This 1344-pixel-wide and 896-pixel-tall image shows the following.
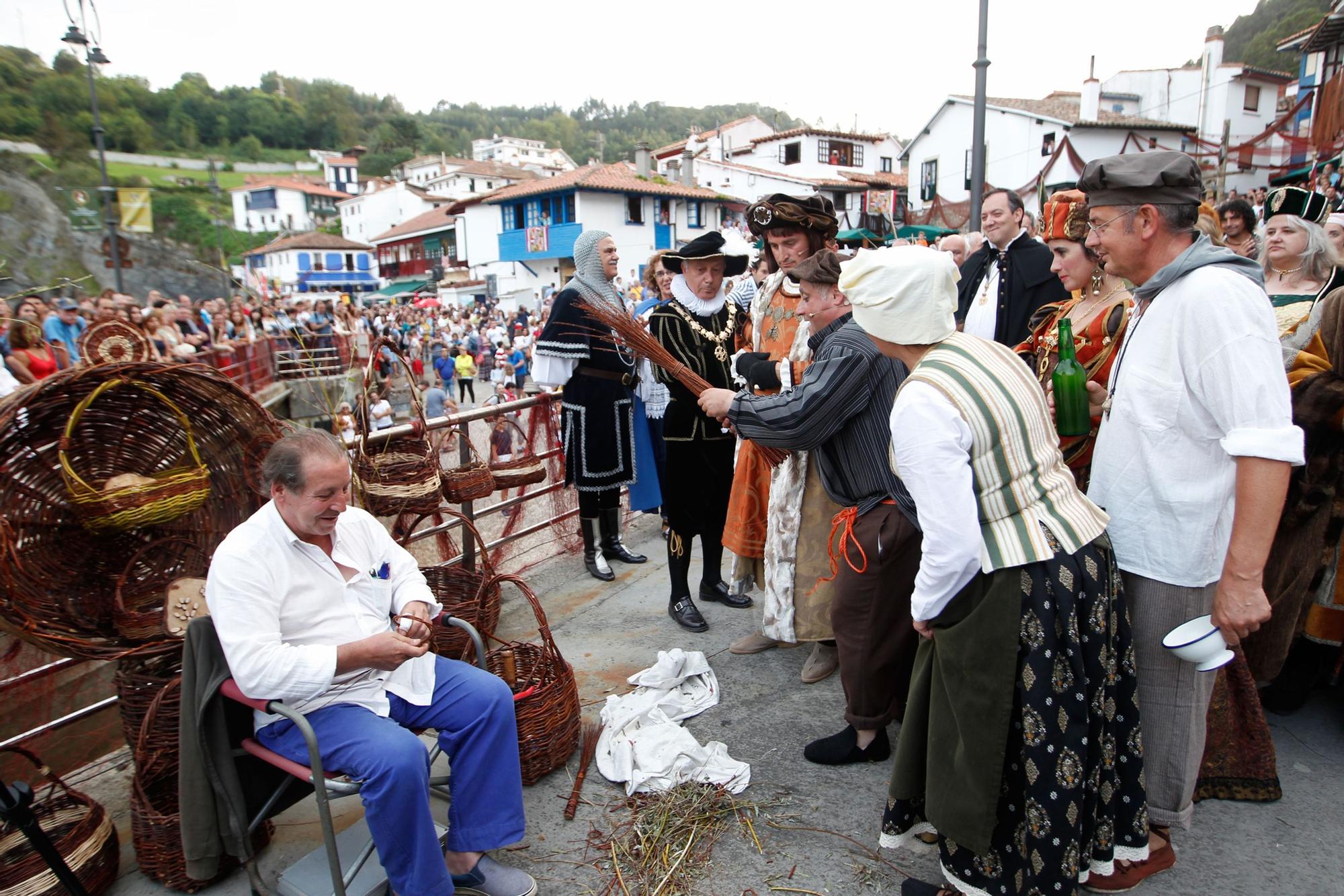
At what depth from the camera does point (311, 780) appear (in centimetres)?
215

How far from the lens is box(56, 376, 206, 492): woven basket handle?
266cm

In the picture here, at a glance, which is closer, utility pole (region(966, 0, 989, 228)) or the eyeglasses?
the eyeglasses

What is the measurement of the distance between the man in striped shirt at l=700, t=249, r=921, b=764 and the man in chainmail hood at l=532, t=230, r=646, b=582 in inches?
71.8

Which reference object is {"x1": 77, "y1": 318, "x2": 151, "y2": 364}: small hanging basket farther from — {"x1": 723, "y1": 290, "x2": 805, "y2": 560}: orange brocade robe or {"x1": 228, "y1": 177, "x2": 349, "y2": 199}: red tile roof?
{"x1": 228, "y1": 177, "x2": 349, "y2": 199}: red tile roof

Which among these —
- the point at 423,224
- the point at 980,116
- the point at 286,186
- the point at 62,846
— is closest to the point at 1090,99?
the point at 980,116

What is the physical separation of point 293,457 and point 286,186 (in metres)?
89.3

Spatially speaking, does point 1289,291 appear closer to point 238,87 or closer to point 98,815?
A: point 98,815

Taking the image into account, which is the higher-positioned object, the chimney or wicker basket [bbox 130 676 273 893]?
the chimney

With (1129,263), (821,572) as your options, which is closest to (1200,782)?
(821,572)

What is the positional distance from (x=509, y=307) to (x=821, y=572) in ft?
148

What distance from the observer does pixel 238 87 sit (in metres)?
111

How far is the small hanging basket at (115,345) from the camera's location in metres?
3.68

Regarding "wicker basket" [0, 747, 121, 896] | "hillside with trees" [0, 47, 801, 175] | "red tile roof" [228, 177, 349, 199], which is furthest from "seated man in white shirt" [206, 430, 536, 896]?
"red tile roof" [228, 177, 349, 199]

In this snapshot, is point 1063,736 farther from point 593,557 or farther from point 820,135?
point 820,135
